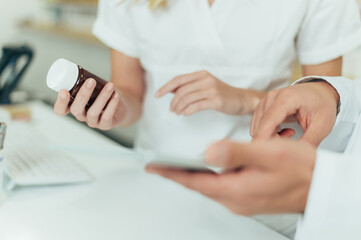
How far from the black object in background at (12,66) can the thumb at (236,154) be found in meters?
1.50

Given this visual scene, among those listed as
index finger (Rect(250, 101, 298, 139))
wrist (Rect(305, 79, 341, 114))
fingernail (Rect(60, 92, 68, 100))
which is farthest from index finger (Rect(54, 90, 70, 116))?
wrist (Rect(305, 79, 341, 114))

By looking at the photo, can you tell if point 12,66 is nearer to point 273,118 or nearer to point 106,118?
point 106,118

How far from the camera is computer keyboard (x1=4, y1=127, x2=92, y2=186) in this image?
0.91 m

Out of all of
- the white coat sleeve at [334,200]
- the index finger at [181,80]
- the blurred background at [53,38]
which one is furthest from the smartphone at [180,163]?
the blurred background at [53,38]

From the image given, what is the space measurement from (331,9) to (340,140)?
32 cm

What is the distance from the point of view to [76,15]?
2.29m

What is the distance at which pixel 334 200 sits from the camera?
0.50m

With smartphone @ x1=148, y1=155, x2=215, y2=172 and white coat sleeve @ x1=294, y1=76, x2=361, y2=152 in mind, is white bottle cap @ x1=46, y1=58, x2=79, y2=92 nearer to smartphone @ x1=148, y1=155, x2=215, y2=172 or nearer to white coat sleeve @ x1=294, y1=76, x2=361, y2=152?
smartphone @ x1=148, y1=155, x2=215, y2=172

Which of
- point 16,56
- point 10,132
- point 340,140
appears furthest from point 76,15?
point 340,140

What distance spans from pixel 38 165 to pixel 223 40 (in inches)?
22.4

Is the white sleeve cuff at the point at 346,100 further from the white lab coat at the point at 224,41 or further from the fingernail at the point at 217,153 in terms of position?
the fingernail at the point at 217,153

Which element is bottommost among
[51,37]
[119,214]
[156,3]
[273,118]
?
[51,37]

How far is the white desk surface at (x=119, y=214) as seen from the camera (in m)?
0.75

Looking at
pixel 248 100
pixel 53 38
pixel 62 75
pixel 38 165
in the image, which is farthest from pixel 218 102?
pixel 53 38
